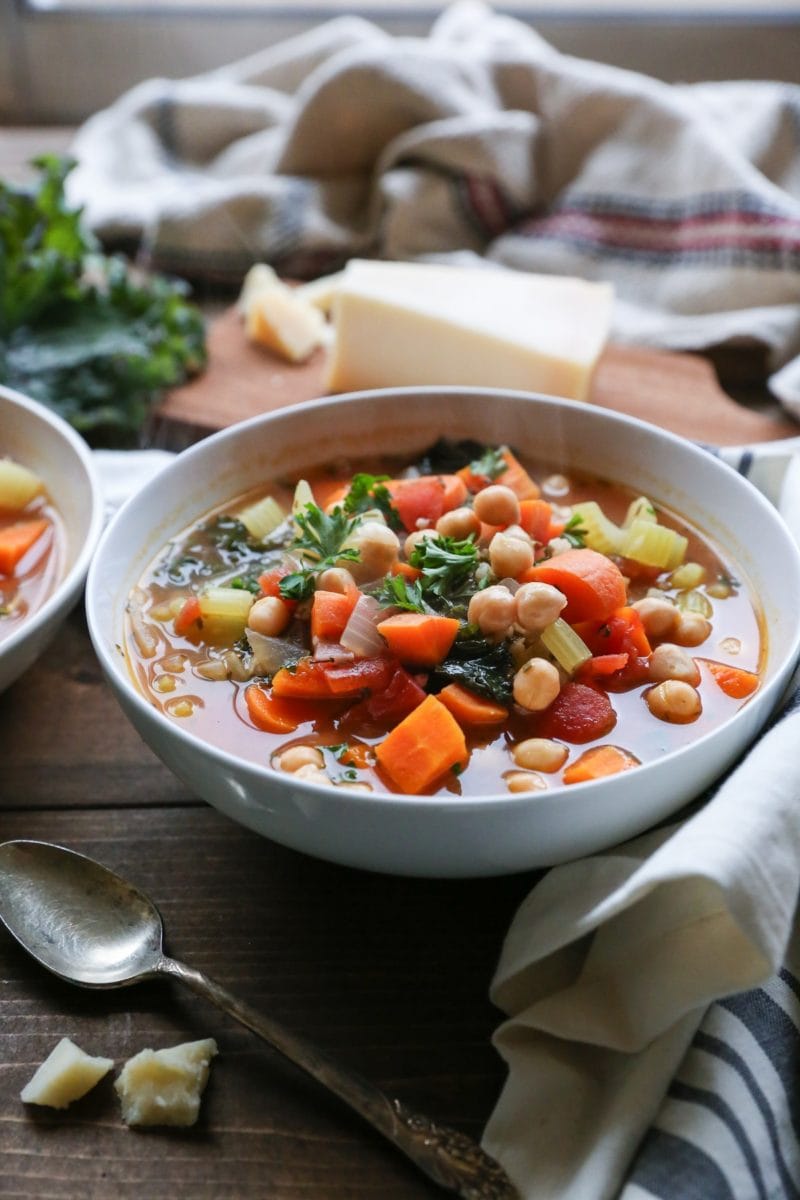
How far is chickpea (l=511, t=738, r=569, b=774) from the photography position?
75.0 inches

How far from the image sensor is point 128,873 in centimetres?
204

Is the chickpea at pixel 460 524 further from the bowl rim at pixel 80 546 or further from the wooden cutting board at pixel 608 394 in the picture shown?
the wooden cutting board at pixel 608 394

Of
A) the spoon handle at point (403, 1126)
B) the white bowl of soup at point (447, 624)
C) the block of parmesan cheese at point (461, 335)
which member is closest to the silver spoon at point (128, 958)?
the spoon handle at point (403, 1126)

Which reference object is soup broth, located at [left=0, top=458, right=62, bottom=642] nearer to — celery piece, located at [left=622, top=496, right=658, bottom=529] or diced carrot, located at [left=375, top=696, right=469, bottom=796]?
diced carrot, located at [left=375, top=696, right=469, bottom=796]

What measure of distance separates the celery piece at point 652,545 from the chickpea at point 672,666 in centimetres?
28

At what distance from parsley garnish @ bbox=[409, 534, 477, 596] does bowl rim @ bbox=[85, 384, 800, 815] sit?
417 millimetres

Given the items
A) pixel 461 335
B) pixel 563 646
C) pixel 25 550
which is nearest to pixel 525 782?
pixel 563 646

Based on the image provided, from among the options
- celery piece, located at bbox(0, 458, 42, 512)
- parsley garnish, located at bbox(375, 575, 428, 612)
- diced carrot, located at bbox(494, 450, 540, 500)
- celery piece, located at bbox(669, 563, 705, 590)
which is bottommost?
celery piece, located at bbox(0, 458, 42, 512)

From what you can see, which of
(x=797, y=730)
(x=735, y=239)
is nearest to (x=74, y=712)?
(x=797, y=730)

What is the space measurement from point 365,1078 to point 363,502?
111 centimetres

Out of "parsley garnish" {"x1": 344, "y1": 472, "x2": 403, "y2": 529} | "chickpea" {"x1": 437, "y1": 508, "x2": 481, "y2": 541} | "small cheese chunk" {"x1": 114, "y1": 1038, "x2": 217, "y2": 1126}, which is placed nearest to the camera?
"small cheese chunk" {"x1": 114, "y1": 1038, "x2": 217, "y2": 1126}

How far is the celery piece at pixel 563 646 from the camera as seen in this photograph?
200 cm

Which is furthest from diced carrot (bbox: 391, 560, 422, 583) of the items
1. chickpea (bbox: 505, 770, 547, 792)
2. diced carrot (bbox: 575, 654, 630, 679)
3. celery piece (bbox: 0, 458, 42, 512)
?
celery piece (bbox: 0, 458, 42, 512)

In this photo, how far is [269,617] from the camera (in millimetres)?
2111
